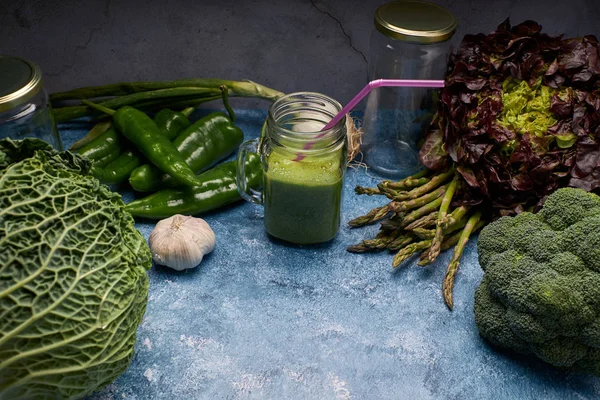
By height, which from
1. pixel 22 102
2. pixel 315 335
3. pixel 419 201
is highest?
pixel 22 102

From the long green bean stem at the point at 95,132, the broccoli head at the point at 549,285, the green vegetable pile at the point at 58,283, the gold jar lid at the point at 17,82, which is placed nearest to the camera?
the green vegetable pile at the point at 58,283

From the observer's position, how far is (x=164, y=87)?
6.98ft

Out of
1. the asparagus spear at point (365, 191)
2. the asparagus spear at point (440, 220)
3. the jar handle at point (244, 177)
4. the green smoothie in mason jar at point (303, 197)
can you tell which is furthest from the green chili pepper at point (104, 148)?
the asparagus spear at point (440, 220)

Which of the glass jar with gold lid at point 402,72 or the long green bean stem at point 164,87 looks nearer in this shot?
the glass jar with gold lid at point 402,72

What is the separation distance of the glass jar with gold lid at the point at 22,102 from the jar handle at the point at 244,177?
54cm

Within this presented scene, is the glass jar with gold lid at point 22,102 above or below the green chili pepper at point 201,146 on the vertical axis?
above

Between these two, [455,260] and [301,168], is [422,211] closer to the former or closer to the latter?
[455,260]

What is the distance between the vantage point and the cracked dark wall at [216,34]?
2074 mm

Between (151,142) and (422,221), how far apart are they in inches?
32.3

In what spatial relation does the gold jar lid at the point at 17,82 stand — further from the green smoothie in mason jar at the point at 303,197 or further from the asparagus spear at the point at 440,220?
the asparagus spear at the point at 440,220

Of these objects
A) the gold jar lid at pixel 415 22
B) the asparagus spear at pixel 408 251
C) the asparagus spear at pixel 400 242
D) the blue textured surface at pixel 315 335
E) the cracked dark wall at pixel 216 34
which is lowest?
the blue textured surface at pixel 315 335

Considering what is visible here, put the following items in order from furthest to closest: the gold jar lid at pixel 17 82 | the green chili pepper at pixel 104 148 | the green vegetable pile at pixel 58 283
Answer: the green chili pepper at pixel 104 148 → the gold jar lid at pixel 17 82 → the green vegetable pile at pixel 58 283

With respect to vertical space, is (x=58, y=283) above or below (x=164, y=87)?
above

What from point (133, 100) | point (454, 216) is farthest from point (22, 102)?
point (454, 216)
